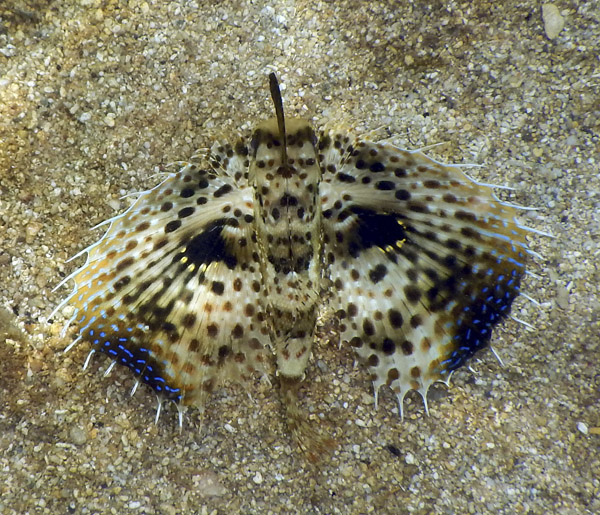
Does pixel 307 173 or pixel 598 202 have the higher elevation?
pixel 307 173

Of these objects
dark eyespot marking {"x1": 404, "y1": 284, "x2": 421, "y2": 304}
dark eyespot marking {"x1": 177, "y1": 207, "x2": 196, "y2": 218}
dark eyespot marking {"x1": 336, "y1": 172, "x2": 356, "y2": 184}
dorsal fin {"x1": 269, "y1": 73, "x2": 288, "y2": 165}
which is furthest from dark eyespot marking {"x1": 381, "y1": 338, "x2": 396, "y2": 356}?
dark eyespot marking {"x1": 177, "y1": 207, "x2": 196, "y2": 218}

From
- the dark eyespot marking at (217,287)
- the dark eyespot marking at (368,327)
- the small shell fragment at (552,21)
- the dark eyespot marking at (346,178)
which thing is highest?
the small shell fragment at (552,21)

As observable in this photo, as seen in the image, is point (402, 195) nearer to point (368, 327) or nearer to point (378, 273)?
point (378, 273)

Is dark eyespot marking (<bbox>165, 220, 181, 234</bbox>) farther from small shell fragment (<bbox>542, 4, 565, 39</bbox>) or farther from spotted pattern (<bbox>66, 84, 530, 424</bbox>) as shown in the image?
small shell fragment (<bbox>542, 4, 565, 39</bbox>)

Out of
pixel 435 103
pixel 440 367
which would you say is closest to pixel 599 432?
pixel 440 367

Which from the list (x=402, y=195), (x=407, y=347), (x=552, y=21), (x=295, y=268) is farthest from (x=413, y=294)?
(x=552, y=21)

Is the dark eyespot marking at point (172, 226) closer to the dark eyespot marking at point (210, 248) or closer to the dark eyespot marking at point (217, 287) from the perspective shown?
the dark eyespot marking at point (210, 248)

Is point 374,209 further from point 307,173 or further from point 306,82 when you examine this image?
point 306,82

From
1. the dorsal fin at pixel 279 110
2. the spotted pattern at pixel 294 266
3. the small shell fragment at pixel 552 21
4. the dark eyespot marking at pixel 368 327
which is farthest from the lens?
the small shell fragment at pixel 552 21

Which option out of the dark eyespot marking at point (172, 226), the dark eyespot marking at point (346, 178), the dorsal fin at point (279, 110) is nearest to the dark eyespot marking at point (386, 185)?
the dark eyespot marking at point (346, 178)
